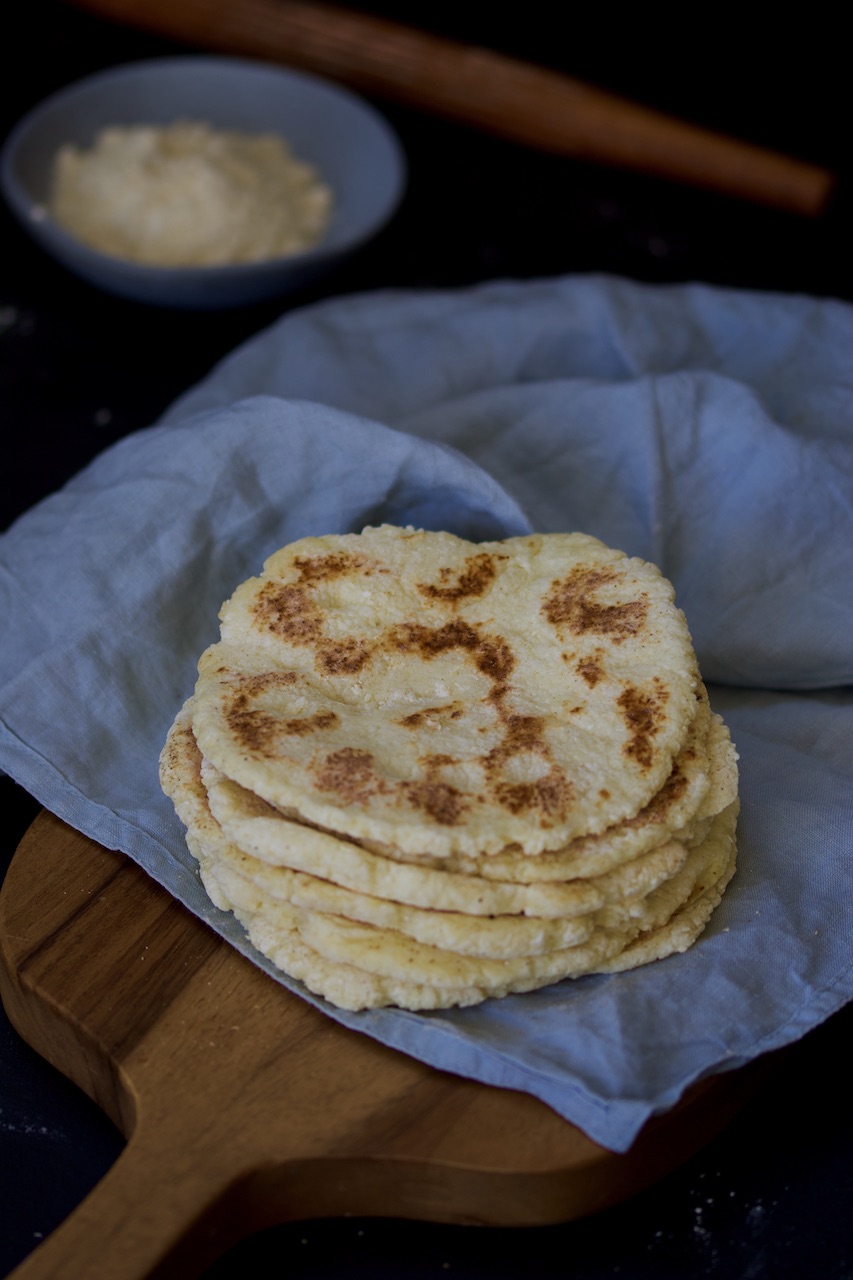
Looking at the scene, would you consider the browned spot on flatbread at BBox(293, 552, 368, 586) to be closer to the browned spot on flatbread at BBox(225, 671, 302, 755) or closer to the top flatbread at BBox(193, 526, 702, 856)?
the top flatbread at BBox(193, 526, 702, 856)

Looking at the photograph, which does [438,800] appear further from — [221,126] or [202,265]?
[221,126]

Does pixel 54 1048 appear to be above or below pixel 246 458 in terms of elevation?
below

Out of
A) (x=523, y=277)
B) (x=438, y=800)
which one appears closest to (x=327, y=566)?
(x=438, y=800)

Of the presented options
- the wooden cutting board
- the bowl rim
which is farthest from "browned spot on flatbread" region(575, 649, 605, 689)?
the bowl rim

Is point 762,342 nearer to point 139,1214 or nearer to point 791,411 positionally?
point 791,411

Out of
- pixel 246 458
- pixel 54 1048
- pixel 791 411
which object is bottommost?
pixel 791 411

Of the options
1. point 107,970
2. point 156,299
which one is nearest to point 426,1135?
point 107,970
